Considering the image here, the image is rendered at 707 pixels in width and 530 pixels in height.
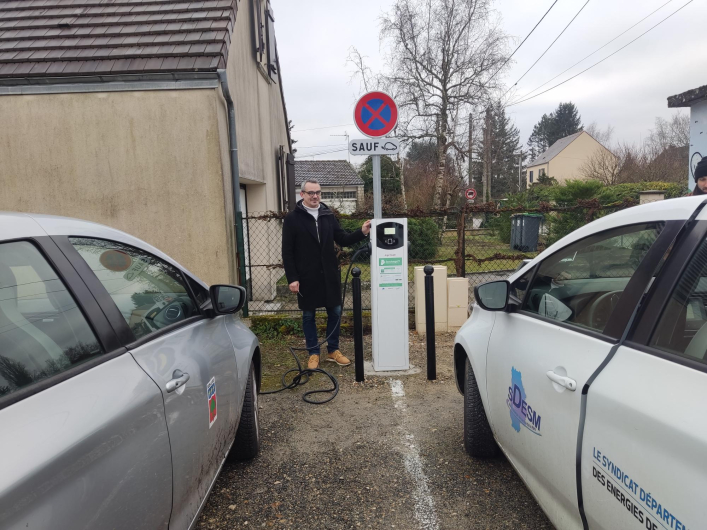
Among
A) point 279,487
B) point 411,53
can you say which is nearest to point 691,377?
point 279,487

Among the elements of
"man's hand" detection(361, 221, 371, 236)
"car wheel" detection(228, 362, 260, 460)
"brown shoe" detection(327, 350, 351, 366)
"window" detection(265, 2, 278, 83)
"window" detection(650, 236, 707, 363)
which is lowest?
"brown shoe" detection(327, 350, 351, 366)

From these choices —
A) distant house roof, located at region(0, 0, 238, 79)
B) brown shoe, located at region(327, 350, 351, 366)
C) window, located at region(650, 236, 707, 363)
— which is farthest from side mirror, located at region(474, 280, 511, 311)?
distant house roof, located at region(0, 0, 238, 79)

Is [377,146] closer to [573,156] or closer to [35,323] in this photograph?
[35,323]

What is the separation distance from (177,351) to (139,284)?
355mm

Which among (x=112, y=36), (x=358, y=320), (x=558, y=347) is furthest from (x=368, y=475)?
(x=112, y=36)

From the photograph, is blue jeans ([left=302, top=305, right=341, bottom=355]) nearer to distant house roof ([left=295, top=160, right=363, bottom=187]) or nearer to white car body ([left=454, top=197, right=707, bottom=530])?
white car body ([left=454, top=197, right=707, bottom=530])

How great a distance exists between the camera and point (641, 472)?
135 centimetres

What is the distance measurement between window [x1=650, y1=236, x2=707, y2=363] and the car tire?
1.62 m

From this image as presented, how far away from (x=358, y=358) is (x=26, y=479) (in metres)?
3.90

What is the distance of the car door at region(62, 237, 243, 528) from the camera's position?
182 cm

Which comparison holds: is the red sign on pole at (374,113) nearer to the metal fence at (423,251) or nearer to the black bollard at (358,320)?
the black bollard at (358,320)

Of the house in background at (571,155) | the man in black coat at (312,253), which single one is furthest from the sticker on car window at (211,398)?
the house in background at (571,155)

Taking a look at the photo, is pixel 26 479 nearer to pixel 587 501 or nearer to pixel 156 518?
pixel 156 518

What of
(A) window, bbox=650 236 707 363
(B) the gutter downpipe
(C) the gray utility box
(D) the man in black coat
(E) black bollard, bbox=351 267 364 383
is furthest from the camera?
(C) the gray utility box
